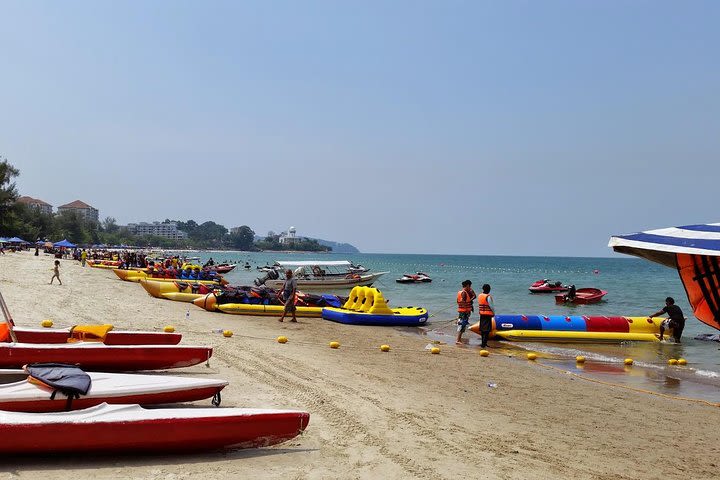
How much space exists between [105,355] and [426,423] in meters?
4.21

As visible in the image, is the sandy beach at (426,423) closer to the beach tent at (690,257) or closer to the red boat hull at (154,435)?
the red boat hull at (154,435)

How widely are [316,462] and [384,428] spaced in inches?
50.8

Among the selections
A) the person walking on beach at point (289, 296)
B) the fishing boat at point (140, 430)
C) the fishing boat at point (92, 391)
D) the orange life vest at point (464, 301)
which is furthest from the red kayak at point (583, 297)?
the fishing boat at point (140, 430)

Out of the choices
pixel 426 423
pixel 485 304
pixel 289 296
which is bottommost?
pixel 426 423

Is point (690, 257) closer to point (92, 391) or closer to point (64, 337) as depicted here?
point (92, 391)

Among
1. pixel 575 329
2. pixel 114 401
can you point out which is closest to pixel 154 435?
pixel 114 401

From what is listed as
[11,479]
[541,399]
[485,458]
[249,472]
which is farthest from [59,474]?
[541,399]

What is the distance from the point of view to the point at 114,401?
5.58 m

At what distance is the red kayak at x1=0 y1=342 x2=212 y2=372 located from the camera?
7012 mm

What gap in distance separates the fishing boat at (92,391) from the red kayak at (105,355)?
54cm

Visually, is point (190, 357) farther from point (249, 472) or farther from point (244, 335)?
point (244, 335)

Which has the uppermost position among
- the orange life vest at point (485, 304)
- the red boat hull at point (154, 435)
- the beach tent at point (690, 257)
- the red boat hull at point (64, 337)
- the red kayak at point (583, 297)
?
the beach tent at point (690, 257)

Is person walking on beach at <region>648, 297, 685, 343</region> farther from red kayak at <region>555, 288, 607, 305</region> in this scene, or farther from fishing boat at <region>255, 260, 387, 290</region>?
fishing boat at <region>255, 260, 387, 290</region>

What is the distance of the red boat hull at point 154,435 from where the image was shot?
4590 mm
